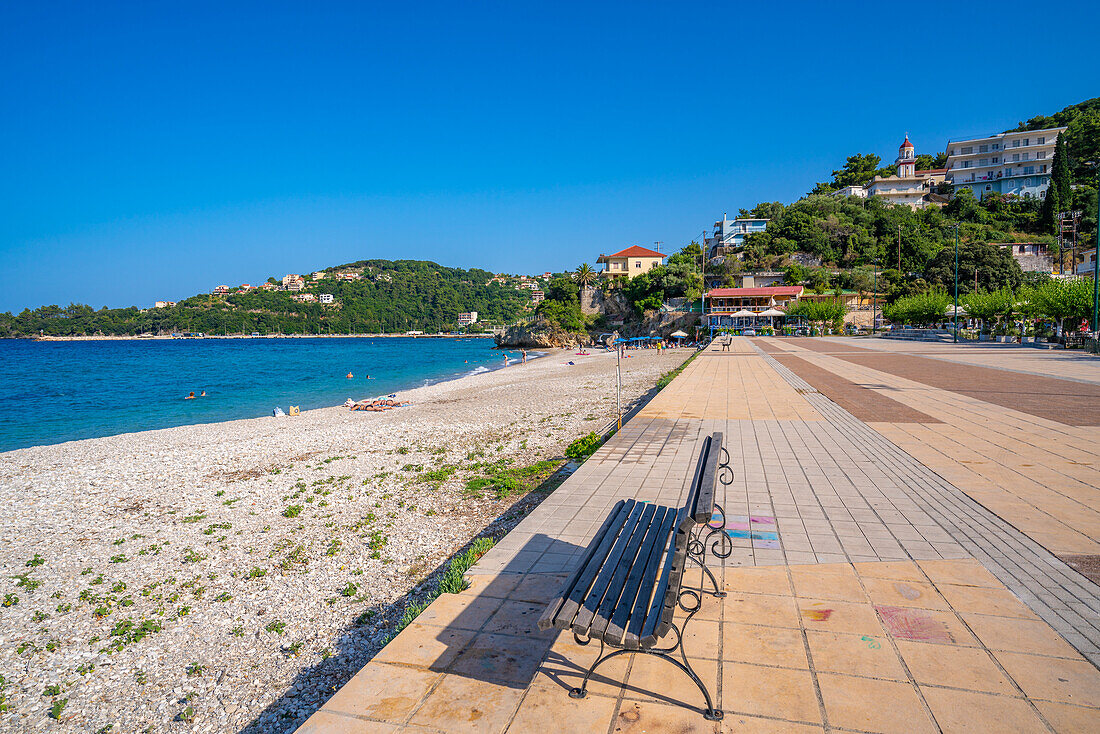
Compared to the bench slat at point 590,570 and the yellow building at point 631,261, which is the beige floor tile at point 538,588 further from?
the yellow building at point 631,261

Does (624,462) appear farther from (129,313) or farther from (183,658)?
(129,313)

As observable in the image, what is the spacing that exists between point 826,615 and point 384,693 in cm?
255

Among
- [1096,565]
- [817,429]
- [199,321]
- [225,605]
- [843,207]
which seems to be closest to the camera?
[1096,565]

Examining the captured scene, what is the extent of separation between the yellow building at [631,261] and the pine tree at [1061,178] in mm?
52495

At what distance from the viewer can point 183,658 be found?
462cm

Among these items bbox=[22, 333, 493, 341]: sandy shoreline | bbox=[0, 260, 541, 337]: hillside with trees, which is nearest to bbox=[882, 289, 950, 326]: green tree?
bbox=[22, 333, 493, 341]: sandy shoreline

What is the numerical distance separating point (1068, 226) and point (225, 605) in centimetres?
10003

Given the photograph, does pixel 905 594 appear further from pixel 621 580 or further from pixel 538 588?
pixel 538 588

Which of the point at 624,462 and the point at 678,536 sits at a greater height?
the point at 678,536

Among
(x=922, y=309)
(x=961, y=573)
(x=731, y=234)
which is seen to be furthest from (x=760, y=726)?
(x=731, y=234)

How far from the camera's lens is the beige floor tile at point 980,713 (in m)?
2.37

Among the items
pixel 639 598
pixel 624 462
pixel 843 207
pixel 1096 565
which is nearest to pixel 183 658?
pixel 639 598

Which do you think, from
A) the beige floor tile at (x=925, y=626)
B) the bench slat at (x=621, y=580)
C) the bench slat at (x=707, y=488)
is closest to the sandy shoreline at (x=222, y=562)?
the bench slat at (x=621, y=580)

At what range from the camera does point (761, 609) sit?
345cm
